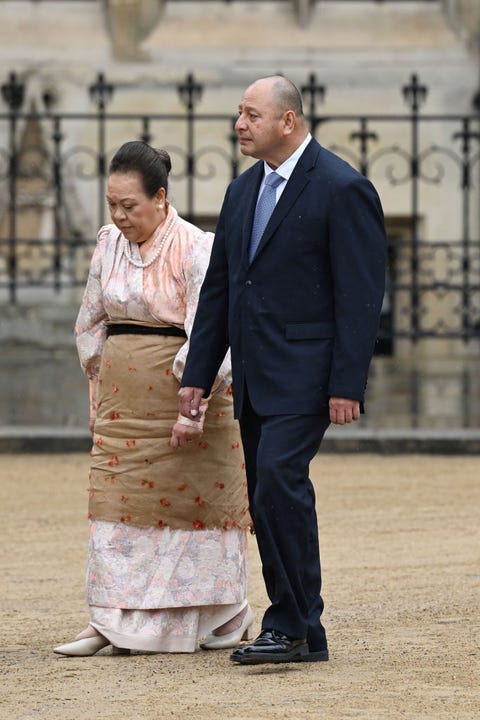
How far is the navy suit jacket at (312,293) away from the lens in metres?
5.52

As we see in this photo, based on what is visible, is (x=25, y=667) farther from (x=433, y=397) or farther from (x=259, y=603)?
(x=433, y=397)

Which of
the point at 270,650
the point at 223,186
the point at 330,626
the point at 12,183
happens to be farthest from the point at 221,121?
the point at 270,650

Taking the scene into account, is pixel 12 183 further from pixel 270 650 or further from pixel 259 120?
pixel 270 650

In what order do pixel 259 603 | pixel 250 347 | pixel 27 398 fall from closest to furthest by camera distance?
pixel 250 347 → pixel 259 603 → pixel 27 398

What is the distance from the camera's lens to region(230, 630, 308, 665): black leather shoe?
557cm

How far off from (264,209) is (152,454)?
2.82 ft

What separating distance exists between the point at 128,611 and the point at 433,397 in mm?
8970

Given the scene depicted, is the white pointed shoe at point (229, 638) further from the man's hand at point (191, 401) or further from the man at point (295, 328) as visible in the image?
the man's hand at point (191, 401)

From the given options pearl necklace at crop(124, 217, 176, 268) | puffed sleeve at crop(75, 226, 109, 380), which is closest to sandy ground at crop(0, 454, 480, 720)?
puffed sleeve at crop(75, 226, 109, 380)

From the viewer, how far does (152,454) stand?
19.7 ft

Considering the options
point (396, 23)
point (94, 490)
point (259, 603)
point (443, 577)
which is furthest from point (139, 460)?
point (396, 23)

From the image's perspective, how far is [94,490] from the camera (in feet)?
19.9

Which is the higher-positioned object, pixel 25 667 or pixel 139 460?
pixel 139 460

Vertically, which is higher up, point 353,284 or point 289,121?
point 289,121
